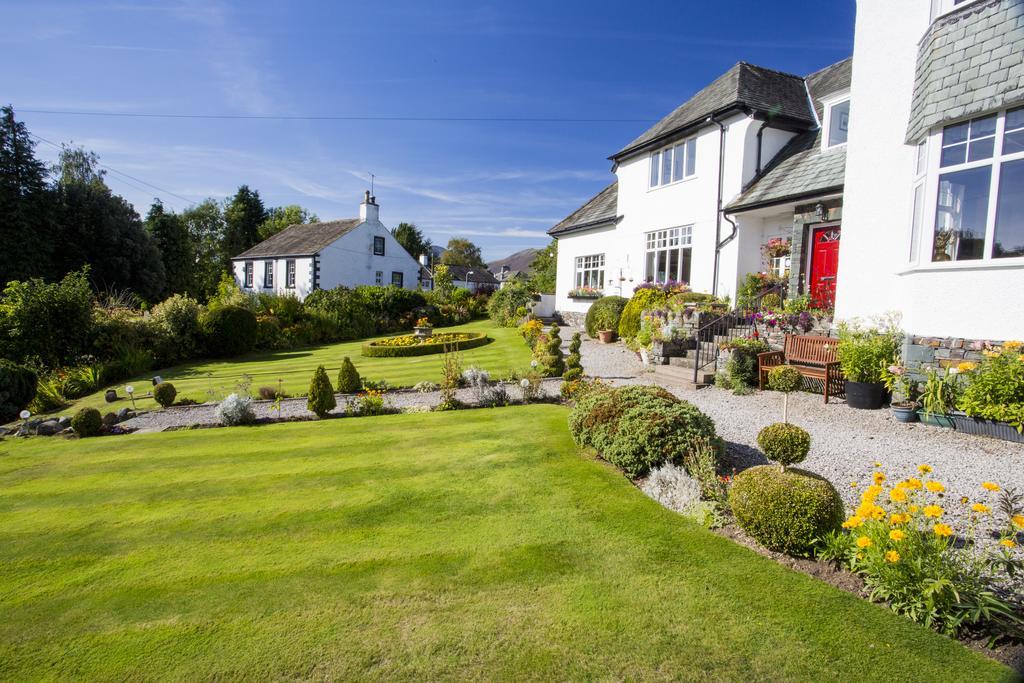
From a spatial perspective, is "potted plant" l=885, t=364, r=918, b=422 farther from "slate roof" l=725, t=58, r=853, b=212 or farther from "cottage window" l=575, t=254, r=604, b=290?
"cottage window" l=575, t=254, r=604, b=290

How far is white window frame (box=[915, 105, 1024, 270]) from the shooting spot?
24.8 feet

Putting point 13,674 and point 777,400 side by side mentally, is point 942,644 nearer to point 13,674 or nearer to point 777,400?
point 13,674

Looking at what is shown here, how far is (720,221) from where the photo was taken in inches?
647

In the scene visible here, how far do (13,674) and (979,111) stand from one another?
41.8 ft

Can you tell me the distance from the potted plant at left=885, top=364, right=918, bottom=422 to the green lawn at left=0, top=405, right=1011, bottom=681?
5370 millimetres

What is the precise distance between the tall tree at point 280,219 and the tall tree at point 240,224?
124cm

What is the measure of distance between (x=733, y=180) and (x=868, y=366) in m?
9.54

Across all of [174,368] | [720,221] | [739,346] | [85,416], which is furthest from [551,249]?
[85,416]

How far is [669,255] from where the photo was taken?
18.7 metres

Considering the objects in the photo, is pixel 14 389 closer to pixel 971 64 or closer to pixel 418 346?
pixel 418 346

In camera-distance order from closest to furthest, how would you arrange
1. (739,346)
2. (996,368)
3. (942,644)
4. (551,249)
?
(942,644)
(996,368)
(739,346)
(551,249)

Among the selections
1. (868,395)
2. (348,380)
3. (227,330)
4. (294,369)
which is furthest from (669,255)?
(227,330)

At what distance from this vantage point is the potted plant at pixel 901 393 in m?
7.87

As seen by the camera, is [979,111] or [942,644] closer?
[942,644]
